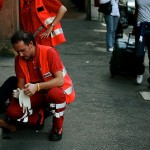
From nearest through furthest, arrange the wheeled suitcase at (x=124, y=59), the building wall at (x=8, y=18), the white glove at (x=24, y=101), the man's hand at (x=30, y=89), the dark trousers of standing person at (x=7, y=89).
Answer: the man's hand at (x=30, y=89) < the white glove at (x=24, y=101) < the dark trousers of standing person at (x=7, y=89) < the wheeled suitcase at (x=124, y=59) < the building wall at (x=8, y=18)

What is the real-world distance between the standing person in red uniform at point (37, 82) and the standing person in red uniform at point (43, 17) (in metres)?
1.05

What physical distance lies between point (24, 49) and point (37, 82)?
1.50 feet

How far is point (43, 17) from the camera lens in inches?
242

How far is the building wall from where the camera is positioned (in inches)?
388

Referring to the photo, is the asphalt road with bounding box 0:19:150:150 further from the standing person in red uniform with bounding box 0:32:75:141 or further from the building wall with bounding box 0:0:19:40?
the building wall with bounding box 0:0:19:40

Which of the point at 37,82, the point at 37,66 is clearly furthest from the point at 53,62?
the point at 37,82

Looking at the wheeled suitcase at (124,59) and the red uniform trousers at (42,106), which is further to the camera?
the wheeled suitcase at (124,59)

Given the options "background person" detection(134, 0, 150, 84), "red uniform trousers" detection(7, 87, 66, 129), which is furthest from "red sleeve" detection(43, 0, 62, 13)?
"background person" detection(134, 0, 150, 84)

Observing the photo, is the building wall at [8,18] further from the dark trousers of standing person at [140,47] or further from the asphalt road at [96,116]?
the dark trousers of standing person at [140,47]

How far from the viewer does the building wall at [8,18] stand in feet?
32.4

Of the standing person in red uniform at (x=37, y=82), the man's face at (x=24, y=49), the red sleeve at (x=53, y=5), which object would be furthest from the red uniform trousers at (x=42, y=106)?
the red sleeve at (x=53, y=5)

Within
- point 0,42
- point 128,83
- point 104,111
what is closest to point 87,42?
point 0,42

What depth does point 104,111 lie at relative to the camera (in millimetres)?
6316

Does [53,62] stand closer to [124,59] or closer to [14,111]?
[14,111]
